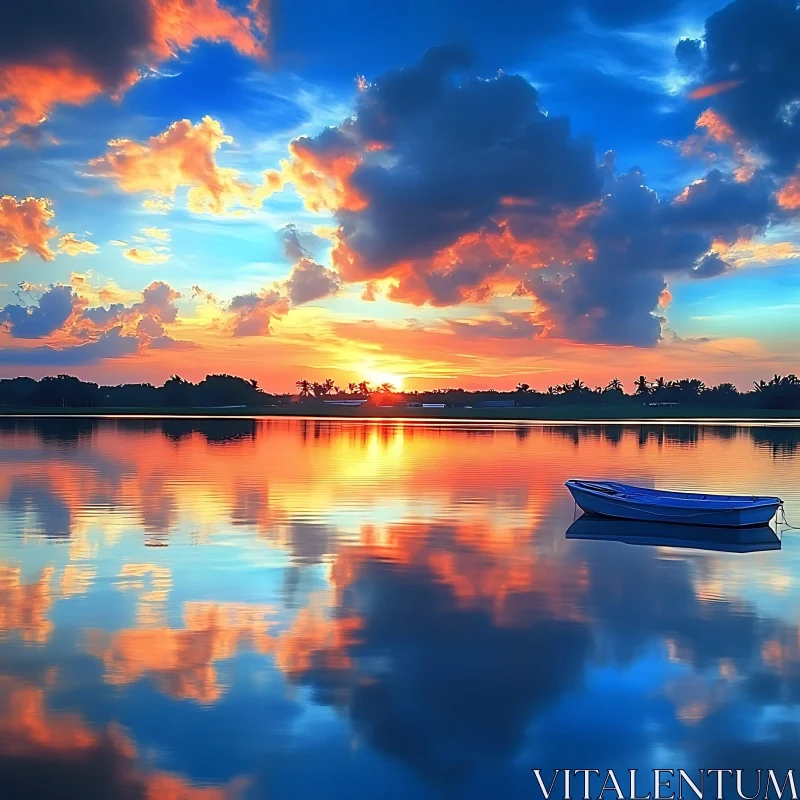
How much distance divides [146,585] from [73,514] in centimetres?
1203

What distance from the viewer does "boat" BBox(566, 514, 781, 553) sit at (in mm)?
25489

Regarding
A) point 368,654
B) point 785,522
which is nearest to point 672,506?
point 785,522

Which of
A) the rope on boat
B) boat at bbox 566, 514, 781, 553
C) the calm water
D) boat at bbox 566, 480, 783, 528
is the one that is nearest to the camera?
the calm water

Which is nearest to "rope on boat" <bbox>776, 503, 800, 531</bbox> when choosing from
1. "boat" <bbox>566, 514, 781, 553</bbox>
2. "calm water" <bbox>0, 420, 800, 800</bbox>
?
"boat" <bbox>566, 514, 781, 553</bbox>

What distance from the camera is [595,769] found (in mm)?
9508

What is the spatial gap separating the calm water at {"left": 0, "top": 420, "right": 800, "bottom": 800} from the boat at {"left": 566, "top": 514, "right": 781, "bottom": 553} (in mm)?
855

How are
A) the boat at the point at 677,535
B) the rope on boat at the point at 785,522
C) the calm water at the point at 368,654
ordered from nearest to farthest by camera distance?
the calm water at the point at 368,654 < the boat at the point at 677,535 < the rope on boat at the point at 785,522

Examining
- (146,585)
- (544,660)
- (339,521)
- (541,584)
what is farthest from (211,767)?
(339,521)

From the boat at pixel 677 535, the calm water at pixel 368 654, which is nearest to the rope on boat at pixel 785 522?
the boat at pixel 677 535

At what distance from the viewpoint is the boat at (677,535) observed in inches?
1004

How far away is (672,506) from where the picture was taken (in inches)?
1118

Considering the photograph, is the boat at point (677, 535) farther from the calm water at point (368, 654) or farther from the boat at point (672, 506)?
the calm water at point (368, 654)

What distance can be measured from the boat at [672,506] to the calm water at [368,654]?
1.92m

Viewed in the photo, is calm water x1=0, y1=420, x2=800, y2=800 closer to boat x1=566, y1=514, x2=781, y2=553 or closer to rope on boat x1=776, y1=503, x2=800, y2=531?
boat x1=566, y1=514, x2=781, y2=553
